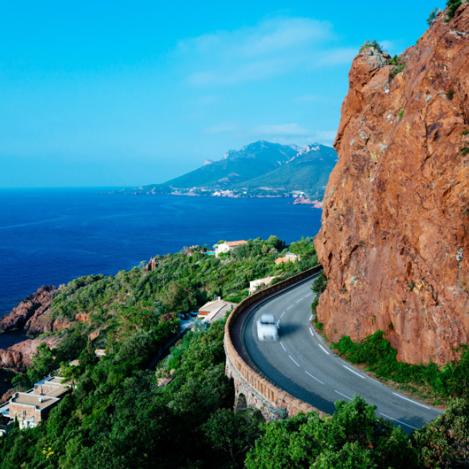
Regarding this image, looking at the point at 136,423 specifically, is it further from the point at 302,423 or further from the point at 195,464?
the point at 302,423

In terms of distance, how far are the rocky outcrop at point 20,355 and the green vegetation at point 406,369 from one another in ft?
132

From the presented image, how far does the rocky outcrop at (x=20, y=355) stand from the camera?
1914 inches

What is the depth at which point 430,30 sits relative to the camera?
18.3 meters

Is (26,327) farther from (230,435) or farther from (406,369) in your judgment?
(406,369)

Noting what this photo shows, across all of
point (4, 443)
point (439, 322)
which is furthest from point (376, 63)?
point (4, 443)

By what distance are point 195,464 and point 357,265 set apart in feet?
37.1

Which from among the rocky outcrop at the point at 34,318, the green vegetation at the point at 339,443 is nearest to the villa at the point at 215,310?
the green vegetation at the point at 339,443

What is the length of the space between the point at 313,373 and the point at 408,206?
7.59m

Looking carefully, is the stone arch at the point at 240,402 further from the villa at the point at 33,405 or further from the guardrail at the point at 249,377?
the villa at the point at 33,405

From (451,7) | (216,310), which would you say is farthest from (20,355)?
(451,7)

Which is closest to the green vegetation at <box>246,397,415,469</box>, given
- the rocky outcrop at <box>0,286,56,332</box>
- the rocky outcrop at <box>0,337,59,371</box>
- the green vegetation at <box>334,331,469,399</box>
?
the green vegetation at <box>334,331,469,399</box>

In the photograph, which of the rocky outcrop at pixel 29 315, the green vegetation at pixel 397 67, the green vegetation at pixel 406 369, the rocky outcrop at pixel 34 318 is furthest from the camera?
the rocky outcrop at pixel 29 315

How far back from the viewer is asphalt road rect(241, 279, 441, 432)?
14.6 meters

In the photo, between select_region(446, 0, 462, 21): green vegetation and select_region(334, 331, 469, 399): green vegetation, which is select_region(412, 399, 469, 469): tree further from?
select_region(446, 0, 462, 21): green vegetation
